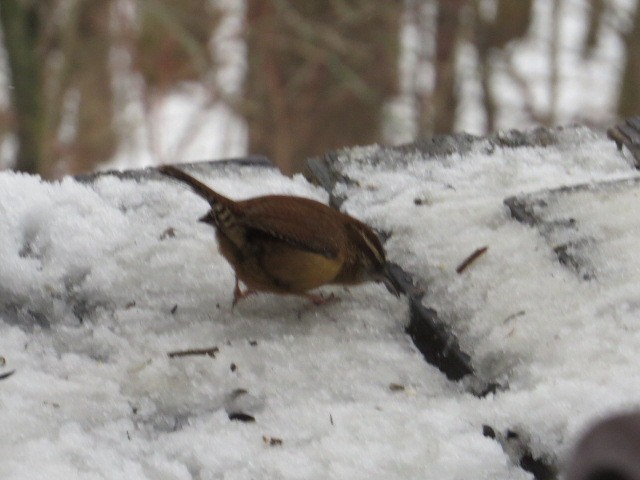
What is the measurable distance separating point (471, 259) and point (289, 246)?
46 centimetres

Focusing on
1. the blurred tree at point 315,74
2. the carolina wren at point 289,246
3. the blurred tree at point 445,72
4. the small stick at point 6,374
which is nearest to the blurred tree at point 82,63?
the blurred tree at point 315,74

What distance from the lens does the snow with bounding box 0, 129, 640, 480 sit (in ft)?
5.56

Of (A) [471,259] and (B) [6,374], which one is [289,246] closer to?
(A) [471,259]

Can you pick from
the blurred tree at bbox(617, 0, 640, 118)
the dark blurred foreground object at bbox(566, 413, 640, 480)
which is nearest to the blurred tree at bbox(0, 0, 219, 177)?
the blurred tree at bbox(617, 0, 640, 118)

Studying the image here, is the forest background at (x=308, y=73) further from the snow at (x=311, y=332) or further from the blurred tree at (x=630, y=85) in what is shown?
the snow at (x=311, y=332)

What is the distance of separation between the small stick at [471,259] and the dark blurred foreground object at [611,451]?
1345 mm

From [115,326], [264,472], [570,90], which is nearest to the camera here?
[264,472]

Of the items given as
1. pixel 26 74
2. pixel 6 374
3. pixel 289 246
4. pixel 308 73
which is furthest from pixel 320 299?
pixel 308 73

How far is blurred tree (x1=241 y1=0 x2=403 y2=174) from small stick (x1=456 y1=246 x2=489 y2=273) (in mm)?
5258

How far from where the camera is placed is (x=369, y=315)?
89.5 inches

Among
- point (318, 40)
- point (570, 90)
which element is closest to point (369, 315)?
point (318, 40)

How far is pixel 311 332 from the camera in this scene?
2.20 m

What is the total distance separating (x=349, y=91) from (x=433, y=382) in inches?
255

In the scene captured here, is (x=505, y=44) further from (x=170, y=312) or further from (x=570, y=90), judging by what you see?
(x=170, y=312)
